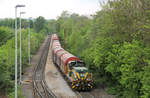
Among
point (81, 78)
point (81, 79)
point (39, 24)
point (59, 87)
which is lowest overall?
point (59, 87)

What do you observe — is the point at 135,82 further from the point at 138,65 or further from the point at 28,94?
the point at 28,94

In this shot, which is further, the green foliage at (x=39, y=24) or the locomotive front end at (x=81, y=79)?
the green foliage at (x=39, y=24)

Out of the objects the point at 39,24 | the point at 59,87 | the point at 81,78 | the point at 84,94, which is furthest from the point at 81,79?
the point at 39,24

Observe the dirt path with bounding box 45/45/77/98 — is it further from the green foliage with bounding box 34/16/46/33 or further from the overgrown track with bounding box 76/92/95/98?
the green foliage with bounding box 34/16/46/33

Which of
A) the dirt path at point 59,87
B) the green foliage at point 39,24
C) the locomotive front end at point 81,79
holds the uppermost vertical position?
the green foliage at point 39,24

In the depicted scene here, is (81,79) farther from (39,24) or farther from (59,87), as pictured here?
(39,24)

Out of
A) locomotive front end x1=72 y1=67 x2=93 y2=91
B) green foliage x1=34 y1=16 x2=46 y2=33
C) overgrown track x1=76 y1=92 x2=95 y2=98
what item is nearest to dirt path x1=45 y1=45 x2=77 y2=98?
overgrown track x1=76 y1=92 x2=95 y2=98

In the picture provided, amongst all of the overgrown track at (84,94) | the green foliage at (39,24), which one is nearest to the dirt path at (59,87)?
the overgrown track at (84,94)

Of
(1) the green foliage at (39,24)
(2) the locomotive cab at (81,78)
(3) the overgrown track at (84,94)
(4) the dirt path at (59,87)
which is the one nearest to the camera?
(3) the overgrown track at (84,94)

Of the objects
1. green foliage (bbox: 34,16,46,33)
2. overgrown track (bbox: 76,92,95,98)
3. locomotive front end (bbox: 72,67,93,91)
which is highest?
green foliage (bbox: 34,16,46,33)

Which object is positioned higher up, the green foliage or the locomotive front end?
the green foliage

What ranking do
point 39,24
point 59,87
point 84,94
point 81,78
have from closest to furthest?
point 81,78 < point 84,94 < point 59,87 < point 39,24

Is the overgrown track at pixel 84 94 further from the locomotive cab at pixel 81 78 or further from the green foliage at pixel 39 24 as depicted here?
the green foliage at pixel 39 24

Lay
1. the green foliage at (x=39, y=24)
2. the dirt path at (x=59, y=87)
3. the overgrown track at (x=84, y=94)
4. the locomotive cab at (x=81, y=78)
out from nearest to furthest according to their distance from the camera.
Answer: the overgrown track at (x=84, y=94) < the locomotive cab at (x=81, y=78) < the dirt path at (x=59, y=87) < the green foliage at (x=39, y=24)
